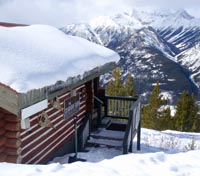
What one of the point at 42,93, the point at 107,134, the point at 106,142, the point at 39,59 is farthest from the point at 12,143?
the point at 107,134

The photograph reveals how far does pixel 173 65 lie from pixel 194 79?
15100 mm

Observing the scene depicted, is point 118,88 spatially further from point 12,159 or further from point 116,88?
point 12,159

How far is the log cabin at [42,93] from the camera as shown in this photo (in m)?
6.27

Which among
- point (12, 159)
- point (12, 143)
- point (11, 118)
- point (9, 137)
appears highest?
point (11, 118)

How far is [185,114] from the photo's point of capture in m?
34.2

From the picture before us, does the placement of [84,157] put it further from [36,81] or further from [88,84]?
[36,81]

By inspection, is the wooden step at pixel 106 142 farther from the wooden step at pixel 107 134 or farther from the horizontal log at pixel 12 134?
the horizontal log at pixel 12 134

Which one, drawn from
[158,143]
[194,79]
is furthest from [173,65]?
[158,143]

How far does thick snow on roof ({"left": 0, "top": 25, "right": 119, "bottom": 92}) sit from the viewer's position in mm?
6352

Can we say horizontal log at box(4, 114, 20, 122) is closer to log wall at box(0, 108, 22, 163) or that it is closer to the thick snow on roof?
log wall at box(0, 108, 22, 163)

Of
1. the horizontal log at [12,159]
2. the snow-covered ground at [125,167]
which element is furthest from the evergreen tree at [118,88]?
the snow-covered ground at [125,167]

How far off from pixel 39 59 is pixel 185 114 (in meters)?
28.3

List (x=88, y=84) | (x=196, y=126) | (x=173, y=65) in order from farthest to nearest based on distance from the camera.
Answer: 1. (x=173, y=65)
2. (x=196, y=126)
3. (x=88, y=84)

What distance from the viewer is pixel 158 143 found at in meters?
13.7
